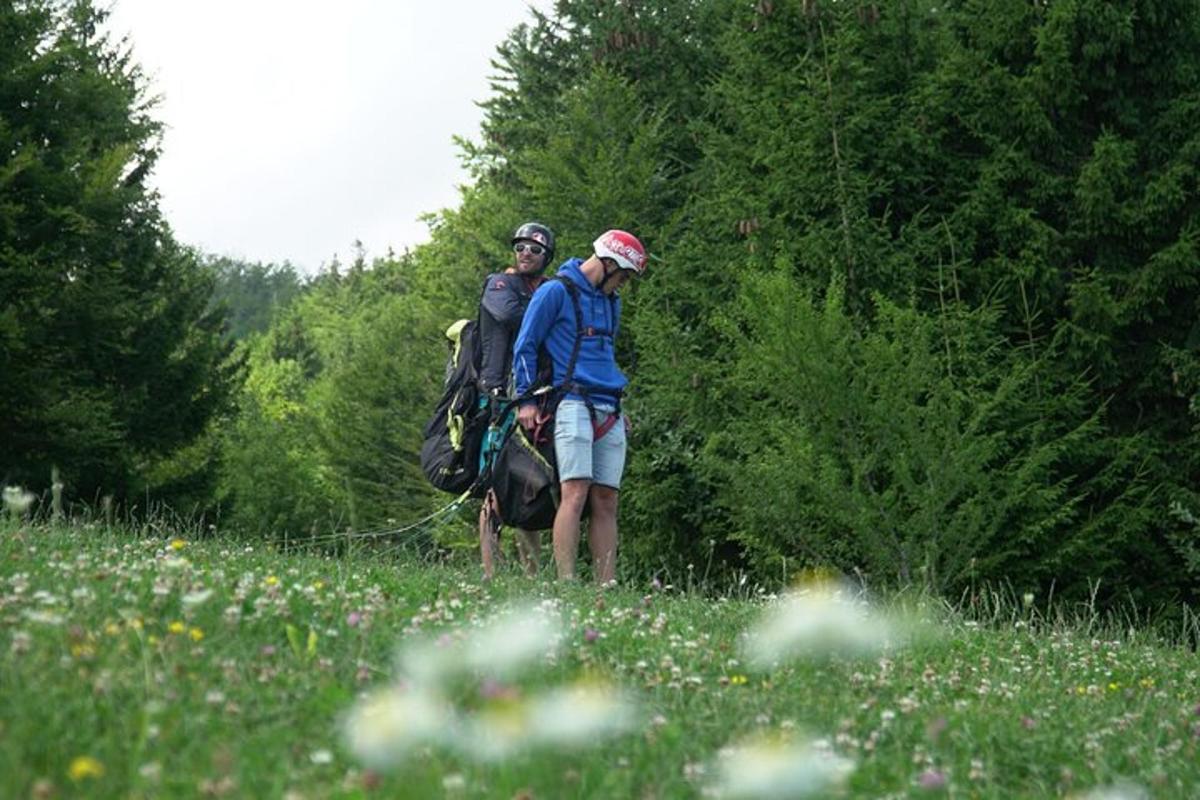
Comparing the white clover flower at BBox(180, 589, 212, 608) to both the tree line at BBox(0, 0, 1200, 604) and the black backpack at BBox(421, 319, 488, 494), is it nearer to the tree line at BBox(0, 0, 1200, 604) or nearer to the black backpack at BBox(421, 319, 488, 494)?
the black backpack at BBox(421, 319, 488, 494)

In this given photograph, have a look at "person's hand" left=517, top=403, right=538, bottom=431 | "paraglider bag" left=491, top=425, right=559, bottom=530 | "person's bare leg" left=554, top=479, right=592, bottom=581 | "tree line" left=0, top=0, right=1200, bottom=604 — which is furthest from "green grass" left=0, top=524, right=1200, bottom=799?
"tree line" left=0, top=0, right=1200, bottom=604

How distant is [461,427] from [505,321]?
0.91m

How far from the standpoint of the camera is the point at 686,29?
1133 inches

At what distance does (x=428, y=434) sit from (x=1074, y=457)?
33.5 feet

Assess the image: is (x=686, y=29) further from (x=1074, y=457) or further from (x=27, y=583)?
(x=27, y=583)

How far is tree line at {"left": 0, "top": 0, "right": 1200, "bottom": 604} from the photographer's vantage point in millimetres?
16812

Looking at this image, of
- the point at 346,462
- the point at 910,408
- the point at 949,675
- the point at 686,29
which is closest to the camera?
the point at 949,675

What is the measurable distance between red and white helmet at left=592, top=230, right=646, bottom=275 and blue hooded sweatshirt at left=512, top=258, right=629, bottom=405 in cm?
22

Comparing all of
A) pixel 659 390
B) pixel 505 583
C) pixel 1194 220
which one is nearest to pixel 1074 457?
pixel 1194 220

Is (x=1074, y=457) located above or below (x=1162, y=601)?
above

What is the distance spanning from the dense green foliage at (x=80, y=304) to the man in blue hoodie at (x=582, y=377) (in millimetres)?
11079

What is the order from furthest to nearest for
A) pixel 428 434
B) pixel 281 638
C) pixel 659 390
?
pixel 659 390, pixel 428 434, pixel 281 638

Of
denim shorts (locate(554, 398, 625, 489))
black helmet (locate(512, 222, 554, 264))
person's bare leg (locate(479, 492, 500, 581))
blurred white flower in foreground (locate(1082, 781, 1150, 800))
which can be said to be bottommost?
blurred white flower in foreground (locate(1082, 781, 1150, 800))

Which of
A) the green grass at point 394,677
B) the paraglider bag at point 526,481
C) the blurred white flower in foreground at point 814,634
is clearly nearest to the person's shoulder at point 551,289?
the paraglider bag at point 526,481
